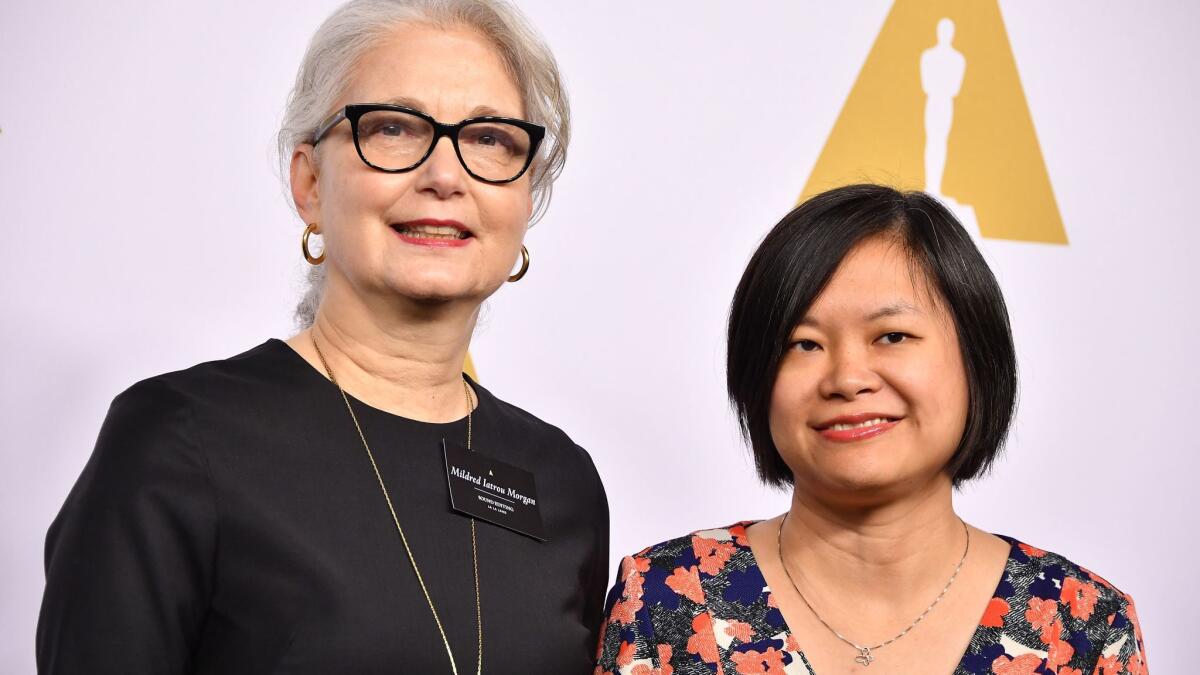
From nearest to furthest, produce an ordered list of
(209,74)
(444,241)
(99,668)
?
1. (99,668)
2. (444,241)
3. (209,74)

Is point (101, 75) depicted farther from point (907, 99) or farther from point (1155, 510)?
point (1155, 510)

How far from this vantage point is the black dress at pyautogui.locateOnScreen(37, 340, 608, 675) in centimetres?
133

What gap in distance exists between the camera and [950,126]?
9.27 ft

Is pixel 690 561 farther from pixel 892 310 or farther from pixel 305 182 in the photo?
pixel 305 182

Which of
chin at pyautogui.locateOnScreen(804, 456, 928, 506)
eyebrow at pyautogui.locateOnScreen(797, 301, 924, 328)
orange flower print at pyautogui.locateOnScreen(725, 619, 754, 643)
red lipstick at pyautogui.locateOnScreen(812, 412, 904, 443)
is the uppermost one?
eyebrow at pyautogui.locateOnScreen(797, 301, 924, 328)

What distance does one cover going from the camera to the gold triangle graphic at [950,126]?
280 centimetres

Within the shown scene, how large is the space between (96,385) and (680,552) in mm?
1185

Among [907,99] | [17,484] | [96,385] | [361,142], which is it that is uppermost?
[907,99]

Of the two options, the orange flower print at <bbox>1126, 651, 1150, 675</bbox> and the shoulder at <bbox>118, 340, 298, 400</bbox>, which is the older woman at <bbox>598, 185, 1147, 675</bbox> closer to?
the orange flower print at <bbox>1126, 651, 1150, 675</bbox>

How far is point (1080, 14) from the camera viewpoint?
2957 millimetres

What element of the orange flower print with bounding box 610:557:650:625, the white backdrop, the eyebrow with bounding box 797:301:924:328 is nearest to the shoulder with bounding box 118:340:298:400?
the orange flower print with bounding box 610:557:650:625

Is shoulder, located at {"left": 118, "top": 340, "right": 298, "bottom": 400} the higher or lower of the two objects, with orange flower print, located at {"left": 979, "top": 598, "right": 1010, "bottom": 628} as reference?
higher

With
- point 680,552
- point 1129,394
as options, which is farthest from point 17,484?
point 1129,394

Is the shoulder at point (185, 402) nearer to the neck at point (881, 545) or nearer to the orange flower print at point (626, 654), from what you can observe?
the orange flower print at point (626, 654)
